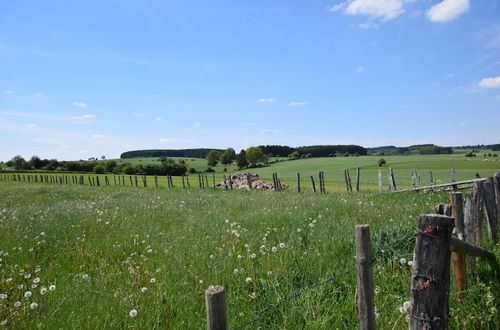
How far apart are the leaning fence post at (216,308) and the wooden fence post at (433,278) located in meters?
1.89

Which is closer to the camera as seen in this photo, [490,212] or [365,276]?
[365,276]

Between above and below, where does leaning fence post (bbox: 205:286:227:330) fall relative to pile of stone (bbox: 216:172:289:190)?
above

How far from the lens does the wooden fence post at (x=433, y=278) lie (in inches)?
104

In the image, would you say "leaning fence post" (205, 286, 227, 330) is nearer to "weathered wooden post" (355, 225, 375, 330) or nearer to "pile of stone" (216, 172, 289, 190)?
"weathered wooden post" (355, 225, 375, 330)

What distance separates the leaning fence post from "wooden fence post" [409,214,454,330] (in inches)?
74.3

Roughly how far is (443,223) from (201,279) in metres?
3.19

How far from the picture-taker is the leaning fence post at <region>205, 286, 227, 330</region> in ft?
5.52

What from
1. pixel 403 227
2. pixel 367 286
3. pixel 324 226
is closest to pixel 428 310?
pixel 367 286

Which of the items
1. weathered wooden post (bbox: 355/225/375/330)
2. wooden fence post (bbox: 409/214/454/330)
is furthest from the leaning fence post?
wooden fence post (bbox: 409/214/454/330)

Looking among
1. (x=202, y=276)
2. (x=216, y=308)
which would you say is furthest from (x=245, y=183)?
(x=216, y=308)

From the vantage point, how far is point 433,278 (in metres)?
2.66

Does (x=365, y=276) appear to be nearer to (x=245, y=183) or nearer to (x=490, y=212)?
(x=490, y=212)

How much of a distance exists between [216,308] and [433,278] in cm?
199

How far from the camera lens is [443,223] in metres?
2.68
